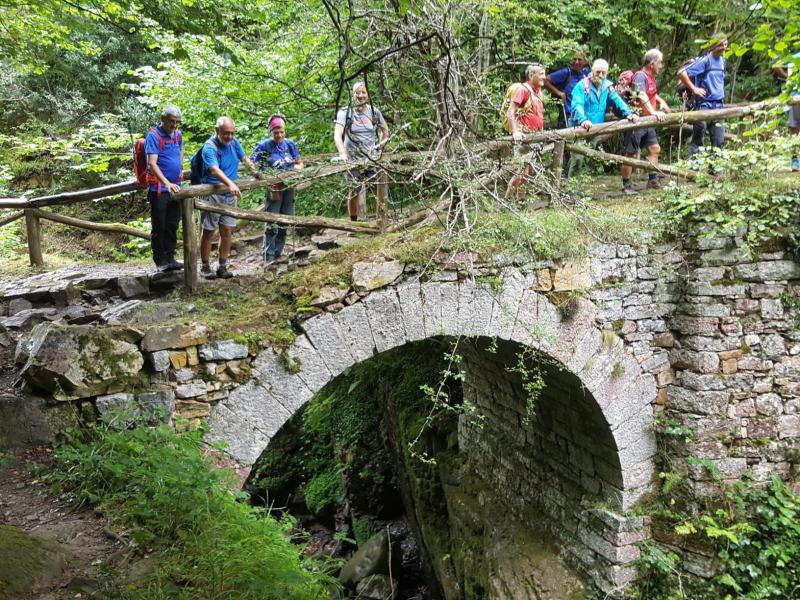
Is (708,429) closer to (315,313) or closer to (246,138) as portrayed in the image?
(315,313)

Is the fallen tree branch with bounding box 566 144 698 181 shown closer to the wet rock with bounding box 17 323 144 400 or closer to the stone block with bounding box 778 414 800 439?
the stone block with bounding box 778 414 800 439

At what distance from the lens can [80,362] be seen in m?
3.21

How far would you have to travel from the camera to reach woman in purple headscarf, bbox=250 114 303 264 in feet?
16.3

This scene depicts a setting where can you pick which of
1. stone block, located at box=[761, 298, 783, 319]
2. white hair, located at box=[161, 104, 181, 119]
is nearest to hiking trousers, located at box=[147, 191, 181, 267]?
white hair, located at box=[161, 104, 181, 119]

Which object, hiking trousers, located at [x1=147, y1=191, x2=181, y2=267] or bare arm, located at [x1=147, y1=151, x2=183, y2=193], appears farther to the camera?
hiking trousers, located at [x1=147, y1=191, x2=181, y2=267]

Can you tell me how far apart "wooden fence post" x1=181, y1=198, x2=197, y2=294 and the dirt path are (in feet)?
4.91

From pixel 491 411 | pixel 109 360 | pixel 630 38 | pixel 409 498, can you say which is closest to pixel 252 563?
pixel 109 360

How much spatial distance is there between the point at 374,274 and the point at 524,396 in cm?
283

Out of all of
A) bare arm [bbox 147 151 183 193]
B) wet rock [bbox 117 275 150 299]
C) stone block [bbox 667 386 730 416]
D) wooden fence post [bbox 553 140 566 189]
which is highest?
wooden fence post [bbox 553 140 566 189]

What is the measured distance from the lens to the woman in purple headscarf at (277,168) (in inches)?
195

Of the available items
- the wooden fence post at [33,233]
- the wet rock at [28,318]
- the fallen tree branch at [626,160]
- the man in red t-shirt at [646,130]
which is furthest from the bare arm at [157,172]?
the man in red t-shirt at [646,130]

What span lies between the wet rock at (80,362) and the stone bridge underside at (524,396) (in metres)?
0.61

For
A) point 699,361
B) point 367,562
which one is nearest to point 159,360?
point 699,361

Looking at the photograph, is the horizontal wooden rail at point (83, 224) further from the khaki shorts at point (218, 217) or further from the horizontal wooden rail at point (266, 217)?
the horizontal wooden rail at point (266, 217)
